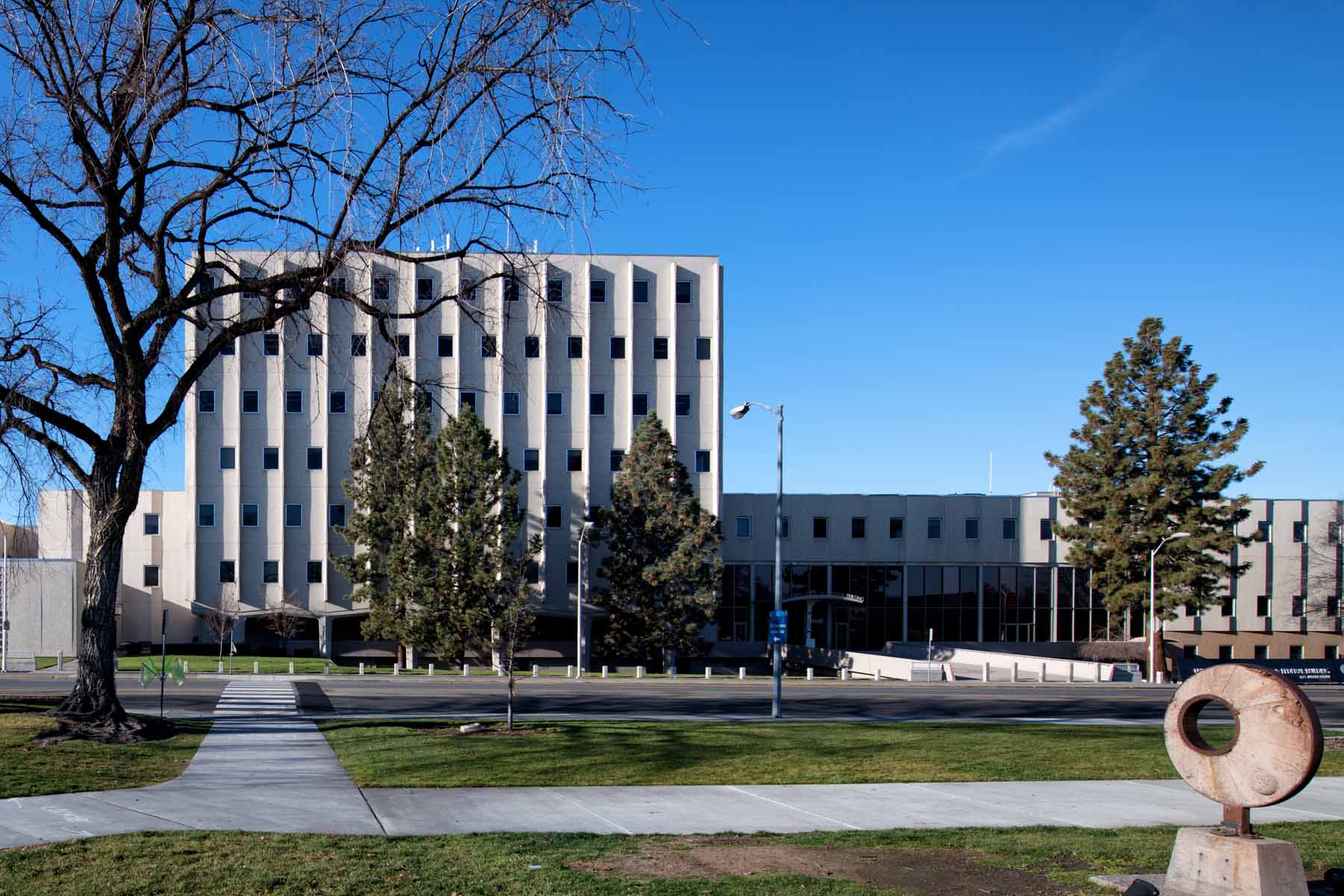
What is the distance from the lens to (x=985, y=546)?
66000 millimetres

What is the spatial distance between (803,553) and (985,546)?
34.9 feet

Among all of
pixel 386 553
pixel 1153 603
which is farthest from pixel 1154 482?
pixel 386 553

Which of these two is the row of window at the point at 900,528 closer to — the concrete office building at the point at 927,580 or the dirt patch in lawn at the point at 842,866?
the concrete office building at the point at 927,580

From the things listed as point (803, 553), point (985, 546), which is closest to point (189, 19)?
Result: point (803, 553)

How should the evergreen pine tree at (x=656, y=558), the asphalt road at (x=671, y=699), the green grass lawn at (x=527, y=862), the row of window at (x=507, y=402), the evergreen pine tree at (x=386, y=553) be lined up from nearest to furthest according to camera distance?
1. the green grass lawn at (x=527, y=862)
2. the asphalt road at (x=671, y=699)
3. the evergreen pine tree at (x=386, y=553)
4. the evergreen pine tree at (x=656, y=558)
5. the row of window at (x=507, y=402)

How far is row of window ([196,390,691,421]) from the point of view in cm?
5750

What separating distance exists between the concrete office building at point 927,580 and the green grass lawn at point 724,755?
3918 cm

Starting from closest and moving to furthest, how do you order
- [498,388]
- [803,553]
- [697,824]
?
[697,824] < [498,388] < [803,553]

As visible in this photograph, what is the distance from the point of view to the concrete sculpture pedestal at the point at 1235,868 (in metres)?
8.33

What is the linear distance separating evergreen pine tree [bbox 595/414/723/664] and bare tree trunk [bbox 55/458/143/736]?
34.6 m

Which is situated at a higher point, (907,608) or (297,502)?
(297,502)

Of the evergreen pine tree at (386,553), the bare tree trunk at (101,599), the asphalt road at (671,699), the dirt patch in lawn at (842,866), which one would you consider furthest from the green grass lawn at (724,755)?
the evergreen pine tree at (386,553)

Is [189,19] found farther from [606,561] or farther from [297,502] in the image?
[297,502]

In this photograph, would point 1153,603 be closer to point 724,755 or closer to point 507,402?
point 507,402
